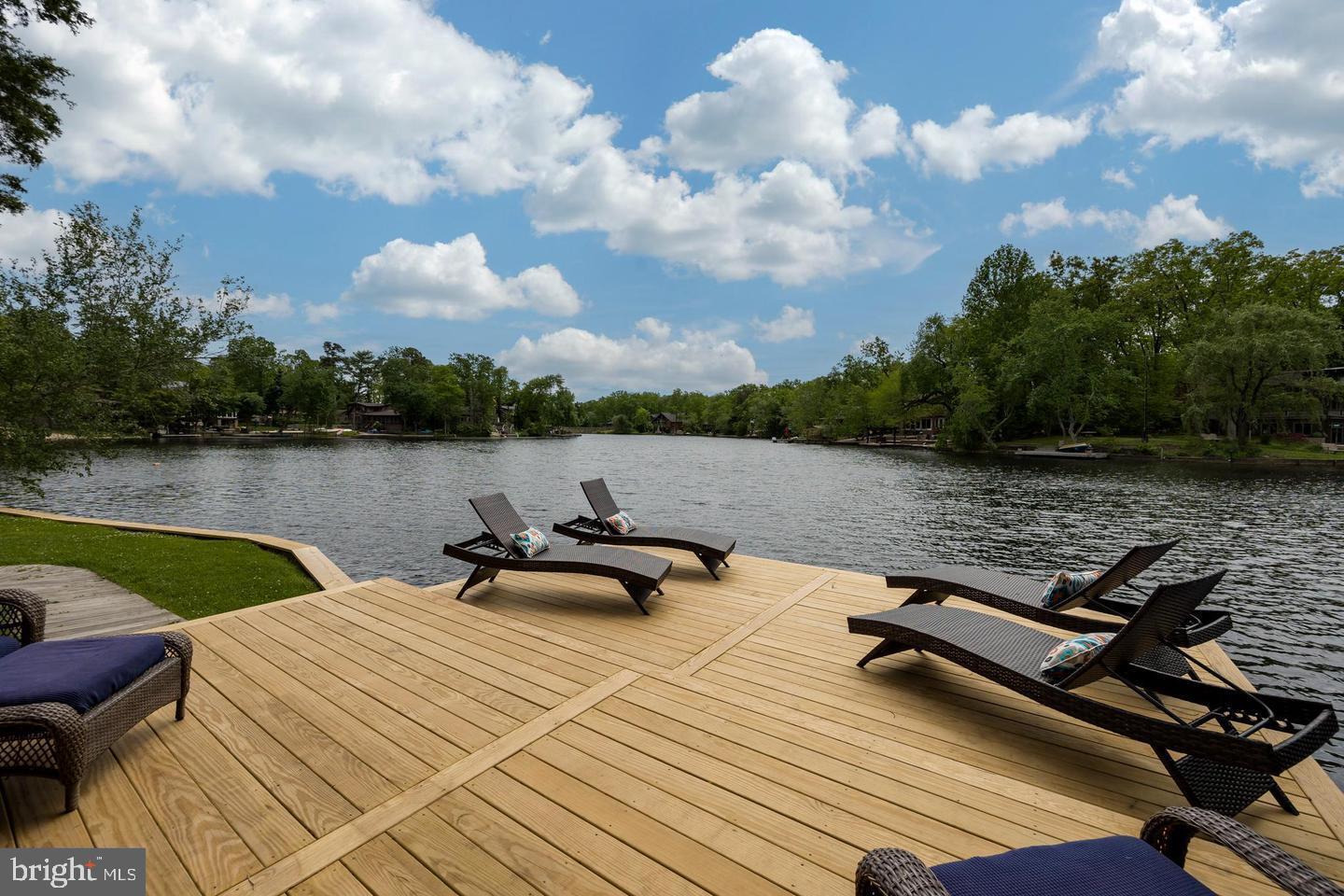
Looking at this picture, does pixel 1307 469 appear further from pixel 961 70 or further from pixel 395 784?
pixel 395 784

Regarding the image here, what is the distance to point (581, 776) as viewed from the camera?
2527mm

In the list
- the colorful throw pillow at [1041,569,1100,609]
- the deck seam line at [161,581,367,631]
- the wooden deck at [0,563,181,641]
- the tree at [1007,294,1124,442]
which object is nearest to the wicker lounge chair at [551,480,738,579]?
the deck seam line at [161,581,367,631]

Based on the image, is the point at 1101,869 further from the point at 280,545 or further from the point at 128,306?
the point at 128,306

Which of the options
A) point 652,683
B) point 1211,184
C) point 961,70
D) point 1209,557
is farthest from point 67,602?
point 1211,184

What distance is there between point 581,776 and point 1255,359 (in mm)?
46674

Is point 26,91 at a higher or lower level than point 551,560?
higher

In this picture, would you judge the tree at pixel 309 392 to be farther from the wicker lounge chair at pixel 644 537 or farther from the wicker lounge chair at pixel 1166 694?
the wicker lounge chair at pixel 1166 694

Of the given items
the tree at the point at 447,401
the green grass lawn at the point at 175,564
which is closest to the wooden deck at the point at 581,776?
the green grass lawn at the point at 175,564

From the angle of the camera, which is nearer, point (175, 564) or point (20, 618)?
point (20, 618)

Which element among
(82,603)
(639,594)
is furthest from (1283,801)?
(82,603)

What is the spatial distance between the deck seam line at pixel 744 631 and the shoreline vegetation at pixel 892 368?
798 centimetres

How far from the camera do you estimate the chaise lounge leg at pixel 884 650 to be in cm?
388

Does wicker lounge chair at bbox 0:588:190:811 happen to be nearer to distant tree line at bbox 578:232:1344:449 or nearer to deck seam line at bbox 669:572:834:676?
deck seam line at bbox 669:572:834:676

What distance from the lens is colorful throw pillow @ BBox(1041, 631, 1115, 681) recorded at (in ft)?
10.5
